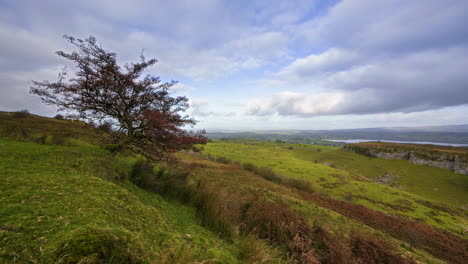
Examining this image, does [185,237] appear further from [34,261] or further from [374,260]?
[374,260]

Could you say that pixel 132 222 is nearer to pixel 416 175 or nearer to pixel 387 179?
pixel 387 179

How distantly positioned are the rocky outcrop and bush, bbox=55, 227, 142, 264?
83110 millimetres

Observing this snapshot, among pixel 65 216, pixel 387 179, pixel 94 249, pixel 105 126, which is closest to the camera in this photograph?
pixel 94 249

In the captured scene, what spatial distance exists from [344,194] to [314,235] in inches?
1237

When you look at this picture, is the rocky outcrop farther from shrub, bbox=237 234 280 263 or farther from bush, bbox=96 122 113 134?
bush, bbox=96 122 113 134

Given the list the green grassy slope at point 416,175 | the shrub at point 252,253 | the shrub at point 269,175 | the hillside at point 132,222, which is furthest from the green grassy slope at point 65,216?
the green grassy slope at point 416,175

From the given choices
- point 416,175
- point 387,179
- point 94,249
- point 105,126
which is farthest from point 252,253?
point 416,175

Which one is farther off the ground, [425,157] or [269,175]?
[269,175]

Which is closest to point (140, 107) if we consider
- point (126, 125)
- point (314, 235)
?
point (126, 125)

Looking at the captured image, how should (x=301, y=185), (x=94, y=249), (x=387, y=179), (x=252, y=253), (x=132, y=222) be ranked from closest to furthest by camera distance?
(x=94, y=249), (x=132, y=222), (x=252, y=253), (x=301, y=185), (x=387, y=179)

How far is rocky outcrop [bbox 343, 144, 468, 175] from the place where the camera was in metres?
51.5

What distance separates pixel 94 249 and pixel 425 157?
8949 cm

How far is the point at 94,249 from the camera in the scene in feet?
8.48

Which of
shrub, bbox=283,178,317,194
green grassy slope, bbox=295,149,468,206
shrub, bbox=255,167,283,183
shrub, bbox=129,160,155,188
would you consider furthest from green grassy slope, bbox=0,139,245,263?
green grassy slope, bbox=295,149,468,206
